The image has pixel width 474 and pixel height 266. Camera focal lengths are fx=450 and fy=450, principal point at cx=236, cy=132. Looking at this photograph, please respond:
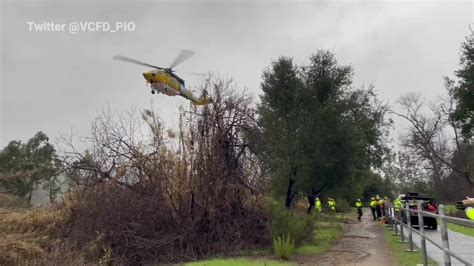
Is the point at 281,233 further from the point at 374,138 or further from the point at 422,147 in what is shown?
the point at 422,147

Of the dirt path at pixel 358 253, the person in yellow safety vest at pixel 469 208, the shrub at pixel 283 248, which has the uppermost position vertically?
the person in yellow safety vest at pixel 469 208

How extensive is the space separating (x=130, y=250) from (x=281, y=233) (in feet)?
16.0

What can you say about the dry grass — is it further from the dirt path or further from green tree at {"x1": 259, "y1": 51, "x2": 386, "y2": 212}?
green tree at {"x1": 259, "y1": 51, "x2": 386, "y2": 212}

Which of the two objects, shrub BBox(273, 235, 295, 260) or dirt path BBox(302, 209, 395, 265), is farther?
shrub BBox(273, 235, 295, 260)

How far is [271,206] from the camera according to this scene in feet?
49.6

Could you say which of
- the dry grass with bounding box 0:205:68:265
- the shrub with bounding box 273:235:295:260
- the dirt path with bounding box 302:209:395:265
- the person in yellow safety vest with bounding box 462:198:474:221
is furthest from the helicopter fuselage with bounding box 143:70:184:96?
the person in yellow safety vest with bounding box 462:198:474:221

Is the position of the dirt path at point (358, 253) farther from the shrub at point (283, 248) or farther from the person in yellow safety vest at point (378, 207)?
the person in yellow safety vest at point (378, 207)

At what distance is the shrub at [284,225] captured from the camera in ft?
48.1

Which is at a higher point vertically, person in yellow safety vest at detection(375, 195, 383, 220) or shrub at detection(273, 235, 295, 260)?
person in yellow safety vest at detection(375, 195, 383, 220)

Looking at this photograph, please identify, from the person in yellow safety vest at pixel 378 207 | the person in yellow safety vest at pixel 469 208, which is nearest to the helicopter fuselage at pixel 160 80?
the person in yellow safety vest at pixel 469 208

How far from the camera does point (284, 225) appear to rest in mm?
14758

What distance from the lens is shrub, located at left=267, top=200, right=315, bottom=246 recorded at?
14.7m

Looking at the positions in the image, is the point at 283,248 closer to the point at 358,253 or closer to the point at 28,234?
the point at 358,253

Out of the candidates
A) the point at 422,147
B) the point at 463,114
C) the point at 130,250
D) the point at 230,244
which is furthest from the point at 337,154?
the point at 422,147
